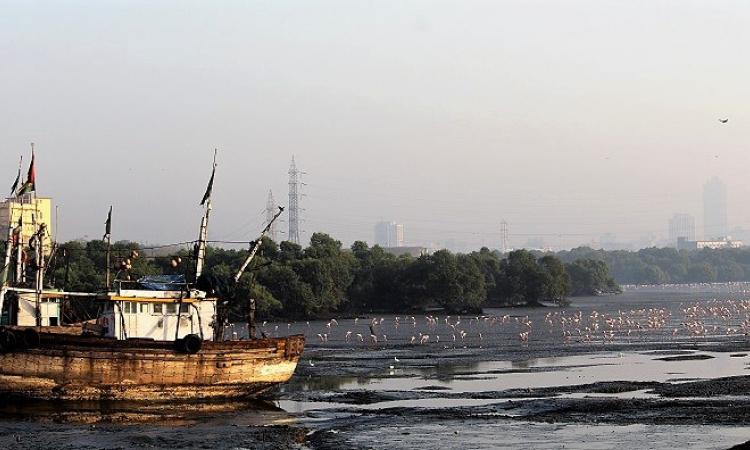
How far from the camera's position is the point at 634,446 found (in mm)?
39625

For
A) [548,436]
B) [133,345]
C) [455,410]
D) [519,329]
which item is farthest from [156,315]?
[519,329]

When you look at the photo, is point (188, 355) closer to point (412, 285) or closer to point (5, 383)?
point (5, 383)

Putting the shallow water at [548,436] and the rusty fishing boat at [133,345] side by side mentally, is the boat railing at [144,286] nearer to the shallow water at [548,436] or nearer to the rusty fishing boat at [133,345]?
the rusty fishing boat at [133,345]

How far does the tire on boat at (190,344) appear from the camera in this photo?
5244 cm

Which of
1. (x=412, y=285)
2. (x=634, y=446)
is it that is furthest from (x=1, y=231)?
(x=634, y=446)

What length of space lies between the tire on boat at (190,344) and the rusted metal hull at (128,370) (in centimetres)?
32

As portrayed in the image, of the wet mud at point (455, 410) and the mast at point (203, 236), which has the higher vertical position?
the mast at point (203, 236)

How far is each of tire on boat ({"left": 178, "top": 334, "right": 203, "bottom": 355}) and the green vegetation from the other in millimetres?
73620

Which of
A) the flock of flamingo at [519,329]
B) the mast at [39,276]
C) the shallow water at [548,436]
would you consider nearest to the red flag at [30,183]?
the mast at [39,276]

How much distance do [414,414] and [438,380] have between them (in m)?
14.7

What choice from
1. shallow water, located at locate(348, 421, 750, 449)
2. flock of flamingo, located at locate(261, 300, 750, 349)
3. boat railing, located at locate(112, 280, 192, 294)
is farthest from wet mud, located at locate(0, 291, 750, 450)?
flock of flamingo, located at locate(261, 300, 750, 349)

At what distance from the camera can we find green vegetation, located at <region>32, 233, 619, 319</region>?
144 m

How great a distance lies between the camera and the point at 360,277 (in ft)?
563

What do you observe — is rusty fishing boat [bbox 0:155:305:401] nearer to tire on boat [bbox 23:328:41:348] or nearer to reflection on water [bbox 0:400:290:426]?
tire on boat [bbox 23:328:41:348]
